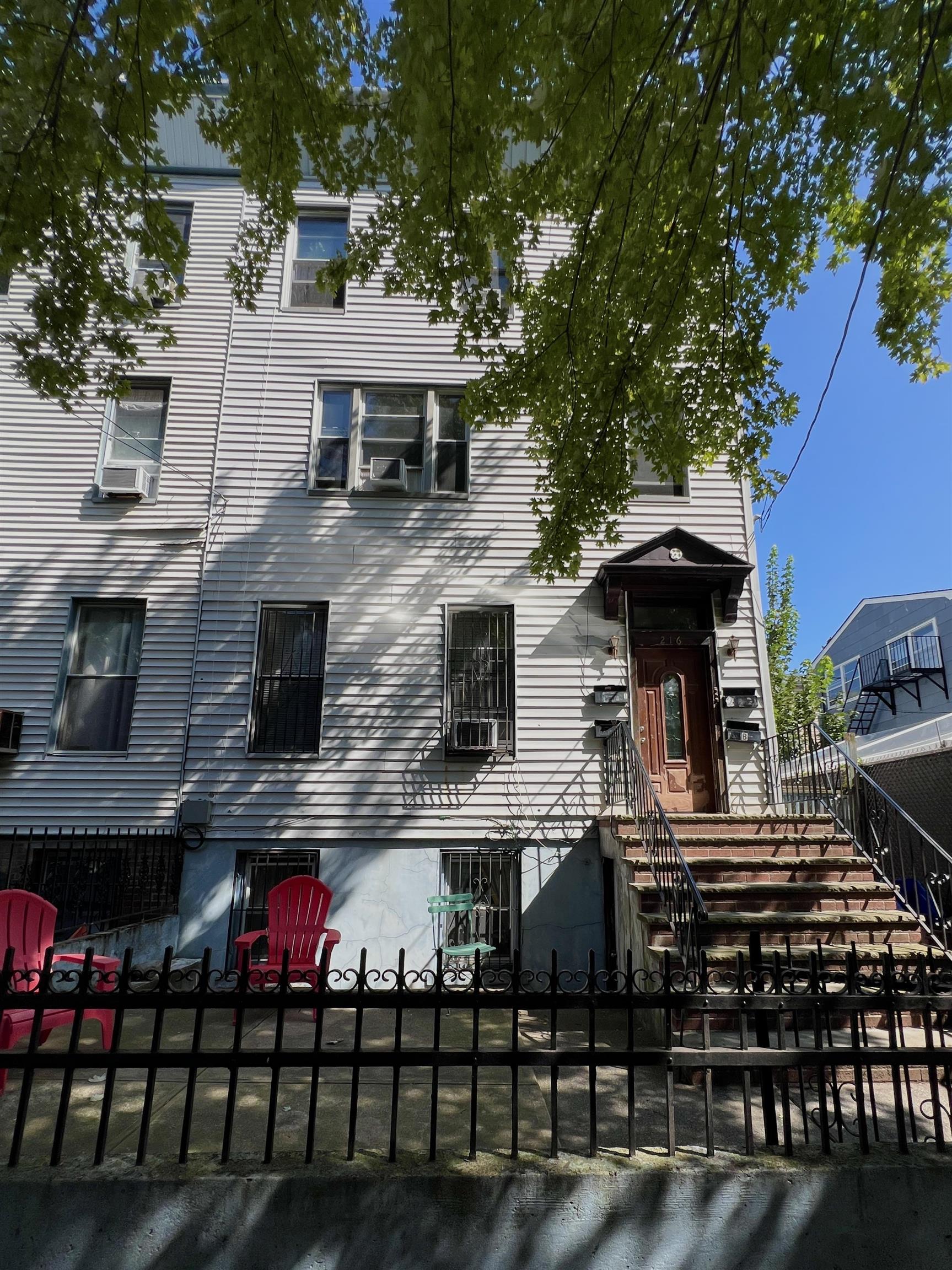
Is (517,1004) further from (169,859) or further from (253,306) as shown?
(169,859)

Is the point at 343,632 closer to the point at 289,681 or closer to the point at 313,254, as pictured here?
the point at 289,681

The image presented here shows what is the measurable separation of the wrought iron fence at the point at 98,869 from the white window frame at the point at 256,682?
4.88 feet

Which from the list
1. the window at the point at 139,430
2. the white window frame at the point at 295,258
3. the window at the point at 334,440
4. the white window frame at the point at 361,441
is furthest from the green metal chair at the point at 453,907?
the white window frame at the point at 295,258

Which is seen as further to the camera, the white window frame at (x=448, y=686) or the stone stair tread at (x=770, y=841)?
the white window frame at (x=448, y=686)

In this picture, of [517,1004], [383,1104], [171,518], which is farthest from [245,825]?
[517,1004]

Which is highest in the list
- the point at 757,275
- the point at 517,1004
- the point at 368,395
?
the point at 368,395

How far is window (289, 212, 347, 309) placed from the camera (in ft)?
36.9

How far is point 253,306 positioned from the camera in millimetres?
6594

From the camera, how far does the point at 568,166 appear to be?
5145mm

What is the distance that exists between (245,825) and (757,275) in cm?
838

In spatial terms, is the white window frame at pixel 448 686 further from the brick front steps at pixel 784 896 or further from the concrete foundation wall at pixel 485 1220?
the concrete foundation wall at pixel 485 1220

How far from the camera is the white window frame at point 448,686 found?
376 inches

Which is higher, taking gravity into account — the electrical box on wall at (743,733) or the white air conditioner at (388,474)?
the white air conditioner at (388,474)

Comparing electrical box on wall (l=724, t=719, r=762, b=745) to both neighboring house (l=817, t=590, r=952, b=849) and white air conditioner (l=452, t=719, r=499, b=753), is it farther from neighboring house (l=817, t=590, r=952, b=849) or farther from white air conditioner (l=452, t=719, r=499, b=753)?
neighboring house (l=817, t=590, r=952, b=849)
